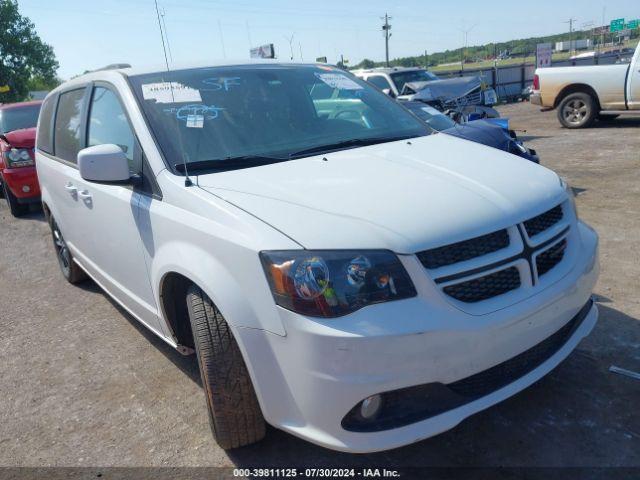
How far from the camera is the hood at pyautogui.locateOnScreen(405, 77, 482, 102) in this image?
9992 millimetres

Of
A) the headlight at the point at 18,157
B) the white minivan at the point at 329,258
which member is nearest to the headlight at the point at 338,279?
the white minivan at the point at 329,258

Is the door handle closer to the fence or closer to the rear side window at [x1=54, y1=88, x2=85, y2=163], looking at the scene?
the rear side window at [x1=54, y1=88, x2=85, y2=163]

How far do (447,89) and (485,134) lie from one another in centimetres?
473

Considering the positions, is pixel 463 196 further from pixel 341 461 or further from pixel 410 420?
pixel 341 461

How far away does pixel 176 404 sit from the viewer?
3111 mm

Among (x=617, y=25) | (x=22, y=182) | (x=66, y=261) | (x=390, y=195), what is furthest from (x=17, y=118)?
(x=617, y=25)

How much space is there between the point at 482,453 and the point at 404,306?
0.95 metres

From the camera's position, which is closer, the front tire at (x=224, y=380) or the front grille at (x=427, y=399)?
the front grille at (x=427, y=399)

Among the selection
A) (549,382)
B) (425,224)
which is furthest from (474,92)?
(425,224)

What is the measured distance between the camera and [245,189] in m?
2.47

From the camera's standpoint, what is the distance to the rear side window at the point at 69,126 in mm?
3910

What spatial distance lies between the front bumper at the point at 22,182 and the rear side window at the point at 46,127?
3369mm

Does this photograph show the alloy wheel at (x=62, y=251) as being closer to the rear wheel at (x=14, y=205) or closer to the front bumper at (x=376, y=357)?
the front bumper at (x=376, y=357)

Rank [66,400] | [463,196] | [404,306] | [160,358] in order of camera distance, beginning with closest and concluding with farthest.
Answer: [404,306], [463,196], [66,400], [160,358]
